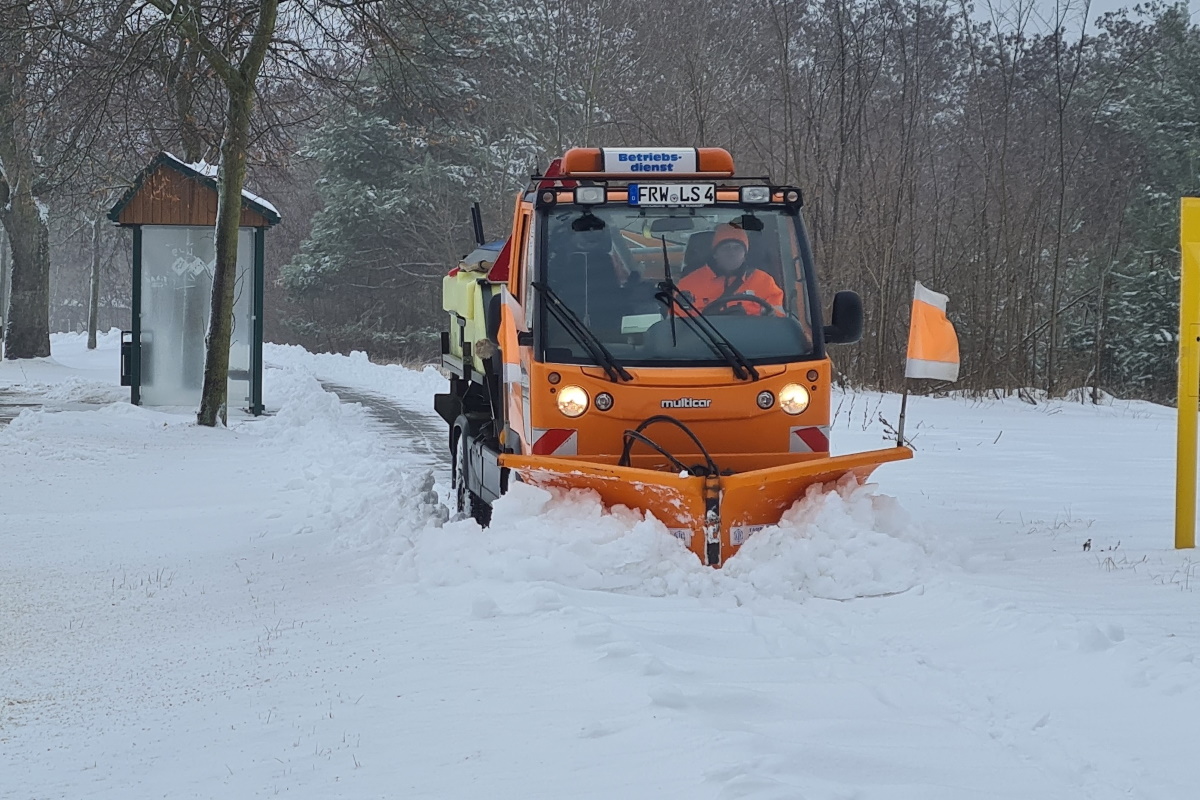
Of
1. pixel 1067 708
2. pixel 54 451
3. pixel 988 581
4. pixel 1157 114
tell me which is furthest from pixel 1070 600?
pixel 1157 114

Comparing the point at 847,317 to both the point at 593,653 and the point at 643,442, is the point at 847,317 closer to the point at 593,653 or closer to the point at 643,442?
the point at 643,442

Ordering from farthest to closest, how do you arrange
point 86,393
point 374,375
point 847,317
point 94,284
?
1. point 94,284
2. point 374,375
3. point 86,393
4. point 847,317

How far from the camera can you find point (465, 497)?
→ 999 cm

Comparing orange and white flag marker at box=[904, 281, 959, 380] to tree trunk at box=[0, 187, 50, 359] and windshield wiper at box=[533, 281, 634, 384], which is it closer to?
windshield wiper at box=[533, 281, 634, 384]

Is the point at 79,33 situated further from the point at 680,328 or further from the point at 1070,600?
the point at 1070,600

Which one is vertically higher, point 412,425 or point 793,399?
point 793,399

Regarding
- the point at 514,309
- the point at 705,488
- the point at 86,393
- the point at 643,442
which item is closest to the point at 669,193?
the point at 514,309

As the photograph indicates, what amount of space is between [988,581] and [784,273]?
213 centimetres

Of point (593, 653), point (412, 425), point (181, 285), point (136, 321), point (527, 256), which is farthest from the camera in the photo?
point (181, 285)

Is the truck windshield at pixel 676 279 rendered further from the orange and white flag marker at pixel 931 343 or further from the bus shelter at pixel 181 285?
the bus shelter at pixel 181 285

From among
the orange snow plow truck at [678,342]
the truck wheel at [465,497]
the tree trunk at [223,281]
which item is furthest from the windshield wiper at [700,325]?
the tree trunk at [223,281]

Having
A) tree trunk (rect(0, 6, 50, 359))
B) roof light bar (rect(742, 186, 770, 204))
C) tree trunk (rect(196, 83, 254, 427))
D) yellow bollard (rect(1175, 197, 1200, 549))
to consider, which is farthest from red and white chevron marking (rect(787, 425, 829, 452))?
tree trunk (rect(0, 6, 50, 359))

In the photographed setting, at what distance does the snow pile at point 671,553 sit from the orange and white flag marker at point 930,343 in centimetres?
65

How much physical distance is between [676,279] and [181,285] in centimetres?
1369
